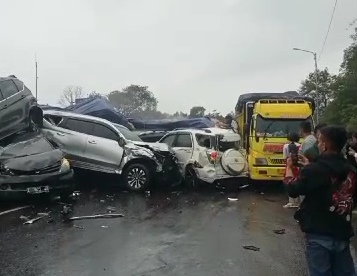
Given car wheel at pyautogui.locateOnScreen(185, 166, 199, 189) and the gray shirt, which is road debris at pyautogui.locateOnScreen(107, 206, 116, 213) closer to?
car wheel at pyautogui.locateOnScreen(185, 166, 199, 189)

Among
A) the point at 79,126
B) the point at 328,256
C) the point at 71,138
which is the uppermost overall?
the point at 328,256

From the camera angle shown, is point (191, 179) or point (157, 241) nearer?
point (157, 241)

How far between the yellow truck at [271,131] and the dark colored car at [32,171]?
5400mm

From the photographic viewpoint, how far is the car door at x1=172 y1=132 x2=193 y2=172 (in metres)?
14.2

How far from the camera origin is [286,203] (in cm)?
1172

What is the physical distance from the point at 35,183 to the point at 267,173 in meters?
6.36

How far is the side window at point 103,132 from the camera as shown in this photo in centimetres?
1366

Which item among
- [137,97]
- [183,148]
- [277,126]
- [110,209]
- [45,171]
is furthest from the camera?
[137,97]

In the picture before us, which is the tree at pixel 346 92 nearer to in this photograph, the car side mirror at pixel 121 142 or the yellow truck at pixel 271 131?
the yellow truck at pixel 271 131

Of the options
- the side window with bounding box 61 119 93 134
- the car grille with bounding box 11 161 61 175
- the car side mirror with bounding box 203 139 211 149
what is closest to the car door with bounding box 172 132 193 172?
the car side mirror with bounding box 203 139 211 149

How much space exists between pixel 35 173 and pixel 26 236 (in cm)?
261

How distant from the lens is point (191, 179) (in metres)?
14.1

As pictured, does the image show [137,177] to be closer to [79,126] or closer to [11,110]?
[79,126]

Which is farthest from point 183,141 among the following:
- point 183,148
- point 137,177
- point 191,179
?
point 137,177
